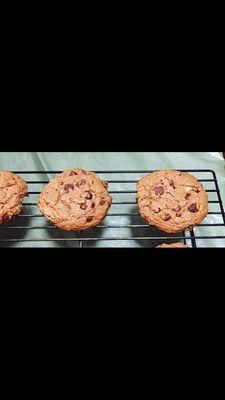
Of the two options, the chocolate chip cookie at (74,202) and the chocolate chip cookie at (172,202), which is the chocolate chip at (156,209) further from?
the chocolate chip cookie at (74,202)

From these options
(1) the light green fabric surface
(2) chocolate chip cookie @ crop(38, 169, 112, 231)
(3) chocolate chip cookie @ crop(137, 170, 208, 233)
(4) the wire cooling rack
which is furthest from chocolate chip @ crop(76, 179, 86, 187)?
(1) the light green fabric surface

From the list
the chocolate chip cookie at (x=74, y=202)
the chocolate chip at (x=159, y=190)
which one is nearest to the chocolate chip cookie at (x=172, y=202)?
A: the chocolate chip at (x=159, y=190)

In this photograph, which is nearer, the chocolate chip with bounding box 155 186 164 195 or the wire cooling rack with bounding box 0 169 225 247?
the chocolate chip with bounding box 155 186 164 195

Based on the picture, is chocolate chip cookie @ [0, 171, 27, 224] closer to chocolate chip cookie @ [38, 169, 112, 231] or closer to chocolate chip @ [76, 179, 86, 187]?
chocolate chip cookie @ [38, 169, 112, 231]

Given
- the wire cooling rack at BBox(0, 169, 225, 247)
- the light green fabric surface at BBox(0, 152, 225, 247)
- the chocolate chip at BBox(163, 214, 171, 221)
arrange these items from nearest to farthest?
1. the chocolate chip at BBox(163, 214, 171, 221)
2. the wire cooling rack at BBox(0, 169, 225, 247)
3. the light green fabric surface at BBox(0, 152, 225, 247)

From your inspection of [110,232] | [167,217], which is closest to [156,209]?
[167,217]
